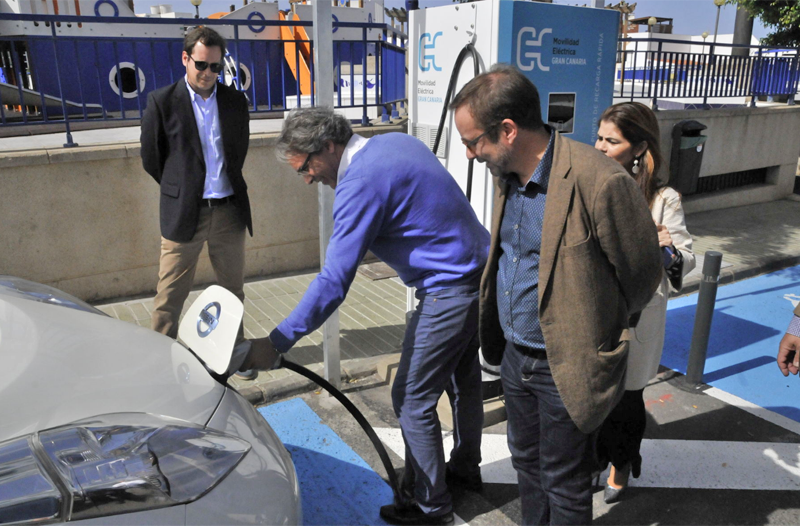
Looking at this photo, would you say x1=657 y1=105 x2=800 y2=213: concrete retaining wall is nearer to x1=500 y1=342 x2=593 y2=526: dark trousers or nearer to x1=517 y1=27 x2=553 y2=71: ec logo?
x1=517 y1=27 x2=553 y2=71: ec logo

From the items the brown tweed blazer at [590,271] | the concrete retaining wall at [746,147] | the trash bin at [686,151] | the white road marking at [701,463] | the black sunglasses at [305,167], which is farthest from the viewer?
the concrete retaining wall at [746,147]

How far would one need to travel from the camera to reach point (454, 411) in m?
3.03

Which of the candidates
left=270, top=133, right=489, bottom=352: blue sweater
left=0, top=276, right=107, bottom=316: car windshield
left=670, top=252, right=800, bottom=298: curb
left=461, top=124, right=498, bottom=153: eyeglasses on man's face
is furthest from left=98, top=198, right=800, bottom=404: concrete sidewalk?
left=461, top=124, right=498, bottom=153: eyeglasses on man's face

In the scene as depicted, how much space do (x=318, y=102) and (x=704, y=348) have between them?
2942 millimetres

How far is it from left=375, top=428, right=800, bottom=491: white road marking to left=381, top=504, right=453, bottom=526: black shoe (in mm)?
443

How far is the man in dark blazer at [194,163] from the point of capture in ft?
12.8

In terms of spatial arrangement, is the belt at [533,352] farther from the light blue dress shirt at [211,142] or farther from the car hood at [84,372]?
the light blue dress shirt at [211,142]

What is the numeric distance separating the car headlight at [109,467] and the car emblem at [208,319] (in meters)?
0.44

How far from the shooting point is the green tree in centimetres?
1188

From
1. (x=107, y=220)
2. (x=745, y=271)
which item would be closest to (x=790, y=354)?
(x=745, y=271)

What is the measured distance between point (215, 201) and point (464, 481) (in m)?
2.29

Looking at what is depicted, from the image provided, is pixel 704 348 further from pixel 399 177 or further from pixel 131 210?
pixel 131 210

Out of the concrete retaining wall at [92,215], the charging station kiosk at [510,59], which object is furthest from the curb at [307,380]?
the concrete retaining wall at [92,215]

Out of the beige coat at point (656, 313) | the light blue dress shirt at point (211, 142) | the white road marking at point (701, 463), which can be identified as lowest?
the white road marking at point (701, 463)
